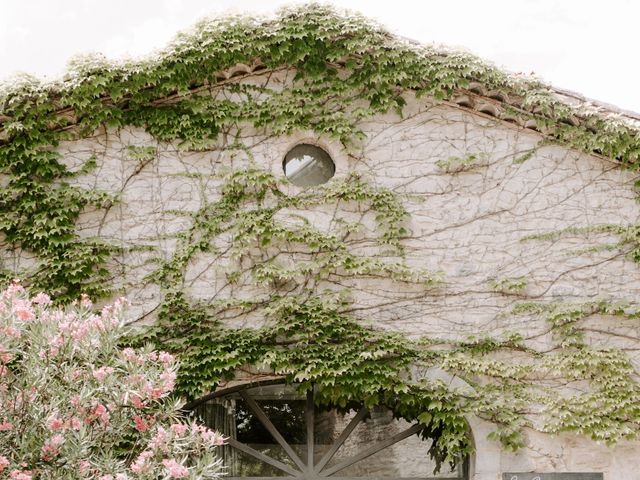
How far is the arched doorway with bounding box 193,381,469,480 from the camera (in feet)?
24.4

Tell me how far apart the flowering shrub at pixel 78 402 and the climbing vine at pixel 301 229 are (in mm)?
1512

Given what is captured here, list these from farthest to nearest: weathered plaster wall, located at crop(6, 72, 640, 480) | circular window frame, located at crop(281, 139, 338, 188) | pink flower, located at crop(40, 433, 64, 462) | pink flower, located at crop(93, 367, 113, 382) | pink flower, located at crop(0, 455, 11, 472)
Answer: circular window frame, located at crop(281, 139, 338, 188) → weathered plaster wall, located at crop(6, 72, 640, 480) → pink flower, located at crop(93, 367, 113, 382) → pink flower, located at crop(40, 433, 64, 462) → pink flower, located at crop(0, 455, 11, 472)

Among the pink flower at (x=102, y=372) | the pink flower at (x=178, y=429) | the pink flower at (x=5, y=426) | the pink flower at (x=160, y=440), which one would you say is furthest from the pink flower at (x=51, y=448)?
the pink flower at (x=178, y=429)

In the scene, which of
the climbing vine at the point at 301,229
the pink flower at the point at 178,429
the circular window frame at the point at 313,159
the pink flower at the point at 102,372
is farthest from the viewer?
the circular window frame at the point at 313,159

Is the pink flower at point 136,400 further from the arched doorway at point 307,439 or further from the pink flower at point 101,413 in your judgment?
the arched doorway at point 307,439

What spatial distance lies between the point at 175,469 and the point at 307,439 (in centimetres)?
267

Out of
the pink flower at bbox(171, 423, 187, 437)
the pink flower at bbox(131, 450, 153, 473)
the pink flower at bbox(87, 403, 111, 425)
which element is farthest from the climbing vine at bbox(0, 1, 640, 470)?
the pink flower at bbox(131, 450, 153, 473)

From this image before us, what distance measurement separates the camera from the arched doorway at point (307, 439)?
24.4 ft

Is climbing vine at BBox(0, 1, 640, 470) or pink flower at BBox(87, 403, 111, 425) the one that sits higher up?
climbing vine at BBox(0, 1, 640, 470)

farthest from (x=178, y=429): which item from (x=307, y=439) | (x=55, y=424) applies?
(x=307, y=439)

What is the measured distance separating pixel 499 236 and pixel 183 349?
3301mm

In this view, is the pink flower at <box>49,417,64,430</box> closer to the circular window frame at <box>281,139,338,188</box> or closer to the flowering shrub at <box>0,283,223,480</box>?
the flowering shrub at <box>0,283,223,480</box>

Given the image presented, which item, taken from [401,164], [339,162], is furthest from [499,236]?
[339,162]

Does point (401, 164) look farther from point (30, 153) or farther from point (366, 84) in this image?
point (30, 153)
